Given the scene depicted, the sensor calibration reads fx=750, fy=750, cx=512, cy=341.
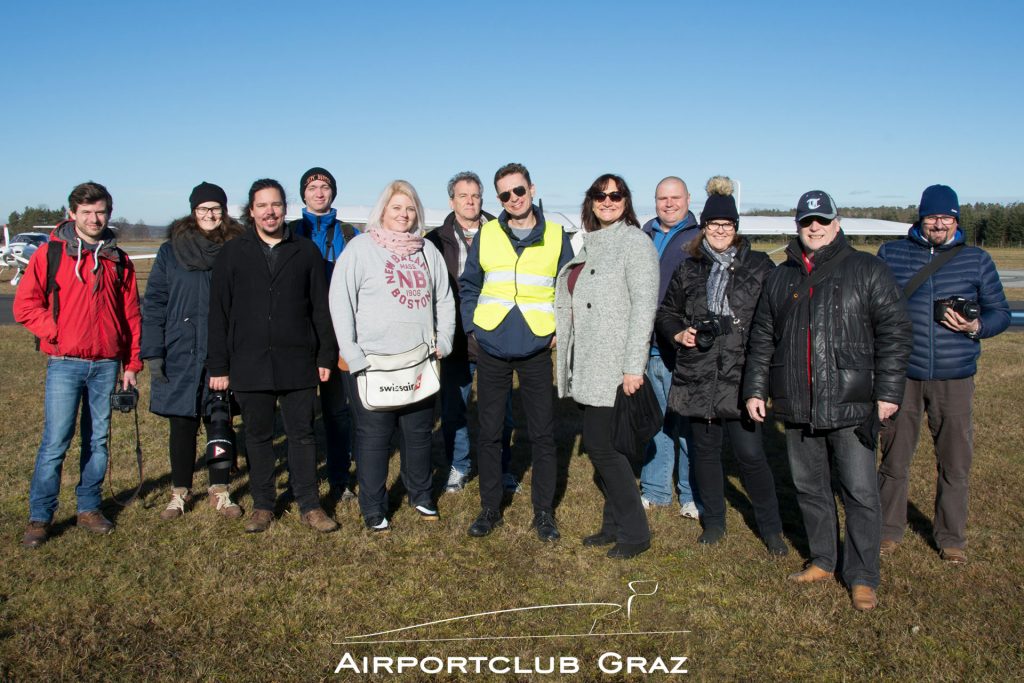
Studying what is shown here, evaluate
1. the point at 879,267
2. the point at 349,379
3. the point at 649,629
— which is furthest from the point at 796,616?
the point at 349,379

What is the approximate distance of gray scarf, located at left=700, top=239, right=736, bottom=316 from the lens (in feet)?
13.5

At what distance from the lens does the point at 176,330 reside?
15.3 feet

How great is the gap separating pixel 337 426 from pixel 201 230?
1.56 m

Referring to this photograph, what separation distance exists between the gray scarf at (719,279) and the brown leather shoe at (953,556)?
5.93ft

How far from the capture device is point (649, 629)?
3480mm

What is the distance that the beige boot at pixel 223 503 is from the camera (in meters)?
4.89

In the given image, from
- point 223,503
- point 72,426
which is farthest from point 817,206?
point 72,426

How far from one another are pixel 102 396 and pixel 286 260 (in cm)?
139

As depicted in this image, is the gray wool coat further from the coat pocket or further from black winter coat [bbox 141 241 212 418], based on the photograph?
black winter coat [bbox 141 241 212 418]

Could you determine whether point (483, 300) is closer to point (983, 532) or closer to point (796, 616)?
point (796, 616)

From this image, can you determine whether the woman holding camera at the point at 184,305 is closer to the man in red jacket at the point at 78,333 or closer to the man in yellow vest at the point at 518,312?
the man in red jacket at the point at 78,333

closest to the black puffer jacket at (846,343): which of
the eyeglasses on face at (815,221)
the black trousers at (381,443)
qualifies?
the eyeglasses on face at (815,221)

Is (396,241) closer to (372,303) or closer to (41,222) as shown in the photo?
(372,303)

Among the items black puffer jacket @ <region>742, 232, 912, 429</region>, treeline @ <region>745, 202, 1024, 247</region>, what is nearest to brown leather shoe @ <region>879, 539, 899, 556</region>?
black puffer jacket @ <region>742, 232, 912, 429</region>
